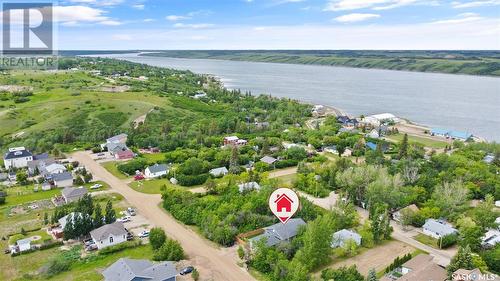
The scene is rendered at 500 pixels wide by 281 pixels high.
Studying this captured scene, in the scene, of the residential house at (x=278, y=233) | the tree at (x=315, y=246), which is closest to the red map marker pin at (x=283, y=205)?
the tree at (x=315, y=246)

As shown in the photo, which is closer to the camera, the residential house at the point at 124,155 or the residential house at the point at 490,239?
the residential house at the point at 490,239

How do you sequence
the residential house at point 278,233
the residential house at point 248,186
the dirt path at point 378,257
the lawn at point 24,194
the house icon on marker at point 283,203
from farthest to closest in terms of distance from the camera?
the lawn at point 24,194 → the residential house at point 248,186 → the residential house at point 278,233 → the dirt path at point 378,257 → the house icon on marker at point 283,203

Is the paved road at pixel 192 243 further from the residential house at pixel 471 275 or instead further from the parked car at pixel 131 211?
the residential house at pixel 471 275

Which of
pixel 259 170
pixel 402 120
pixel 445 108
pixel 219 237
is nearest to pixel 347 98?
pixel 445 108

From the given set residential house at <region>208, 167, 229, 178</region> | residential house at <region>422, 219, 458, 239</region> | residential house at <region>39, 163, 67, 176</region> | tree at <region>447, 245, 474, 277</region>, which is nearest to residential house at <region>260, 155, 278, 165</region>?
residential house at <region>208, 167, 229, 178</region>

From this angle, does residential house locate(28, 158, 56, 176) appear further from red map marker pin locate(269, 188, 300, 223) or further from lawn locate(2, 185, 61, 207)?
red map marker pin locate(269, 188, 300, 223)

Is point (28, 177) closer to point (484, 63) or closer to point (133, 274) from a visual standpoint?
point (133, 274)
